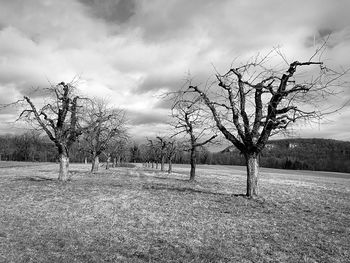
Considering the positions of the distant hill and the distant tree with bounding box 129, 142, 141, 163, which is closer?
the distant tree with bounding box 129, 142, 141, 163

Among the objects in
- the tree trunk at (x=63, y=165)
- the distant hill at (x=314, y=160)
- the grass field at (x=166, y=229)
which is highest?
the distant hill at (x=314, y=160)

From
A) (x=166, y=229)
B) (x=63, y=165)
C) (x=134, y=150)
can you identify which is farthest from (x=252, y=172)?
(x=134, y=150)

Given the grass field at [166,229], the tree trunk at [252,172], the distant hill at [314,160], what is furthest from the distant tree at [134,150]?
the grass field at [166,229]

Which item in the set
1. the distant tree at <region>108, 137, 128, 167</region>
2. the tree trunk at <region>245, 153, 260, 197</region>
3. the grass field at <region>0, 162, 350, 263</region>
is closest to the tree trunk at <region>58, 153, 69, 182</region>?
the grass field at <region>0, 162, 350, 263</region>

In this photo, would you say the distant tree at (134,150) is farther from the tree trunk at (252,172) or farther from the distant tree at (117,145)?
the tree trunk at (252,172)

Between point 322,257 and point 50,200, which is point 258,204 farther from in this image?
point 50,200

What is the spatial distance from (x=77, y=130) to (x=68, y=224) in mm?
14392

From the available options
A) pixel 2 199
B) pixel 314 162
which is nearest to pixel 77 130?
pixel 2 199

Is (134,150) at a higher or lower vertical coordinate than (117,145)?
higher

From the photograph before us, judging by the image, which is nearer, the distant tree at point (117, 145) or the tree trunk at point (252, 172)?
the tree trunk at point (252, 172)

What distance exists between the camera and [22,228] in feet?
35.7

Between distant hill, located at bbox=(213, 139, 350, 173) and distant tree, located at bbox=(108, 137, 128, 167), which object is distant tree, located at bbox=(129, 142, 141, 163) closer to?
distant tree, located at bbox=(108, 137, 128, 167)

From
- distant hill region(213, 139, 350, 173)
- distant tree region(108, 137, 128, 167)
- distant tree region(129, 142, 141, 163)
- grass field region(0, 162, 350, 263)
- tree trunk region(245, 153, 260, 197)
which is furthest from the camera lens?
Answer: distant hill region(213, 139, 350, 173)

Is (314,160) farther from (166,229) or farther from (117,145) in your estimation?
(166,229)
